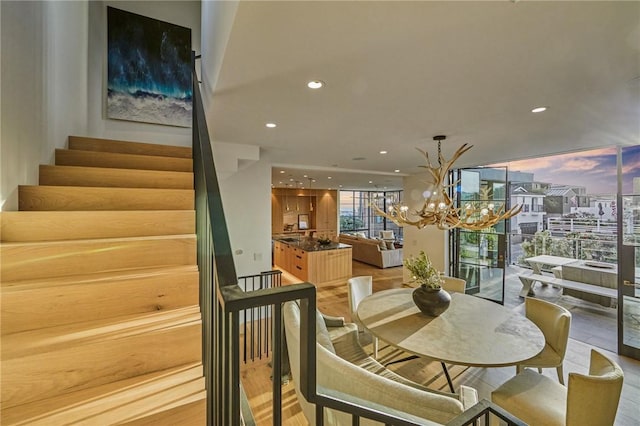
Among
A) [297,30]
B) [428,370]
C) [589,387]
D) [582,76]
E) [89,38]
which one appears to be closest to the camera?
[297,30]

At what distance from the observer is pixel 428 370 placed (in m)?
2.97

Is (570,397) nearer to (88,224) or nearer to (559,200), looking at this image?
(88,224)

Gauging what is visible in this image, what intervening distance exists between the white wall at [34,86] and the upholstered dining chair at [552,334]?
4075 mm

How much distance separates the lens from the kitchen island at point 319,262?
247 inches

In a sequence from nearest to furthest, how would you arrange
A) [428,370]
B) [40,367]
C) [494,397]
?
[40,367]
[494,397]
[428,370]

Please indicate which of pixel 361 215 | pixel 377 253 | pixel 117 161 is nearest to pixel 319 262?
pixel 377 253

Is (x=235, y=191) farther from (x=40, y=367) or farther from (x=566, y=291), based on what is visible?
(x=566, y=291)

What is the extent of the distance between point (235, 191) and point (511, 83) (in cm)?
355

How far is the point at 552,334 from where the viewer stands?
8.36ft

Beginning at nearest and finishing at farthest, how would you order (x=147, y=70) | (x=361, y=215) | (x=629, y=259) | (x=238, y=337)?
(x=238, y=337) → (x=629, y=259) → (x=147, y=70) → (x=361, y=215)

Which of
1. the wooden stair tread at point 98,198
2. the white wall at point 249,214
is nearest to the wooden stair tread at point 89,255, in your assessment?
the wooden stair tread at point 98,198

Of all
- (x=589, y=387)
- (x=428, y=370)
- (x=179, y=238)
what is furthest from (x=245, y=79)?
(x=428, y=370)

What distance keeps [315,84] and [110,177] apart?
180 cm

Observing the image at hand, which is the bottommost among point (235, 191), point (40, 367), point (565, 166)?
point (40, 367)
